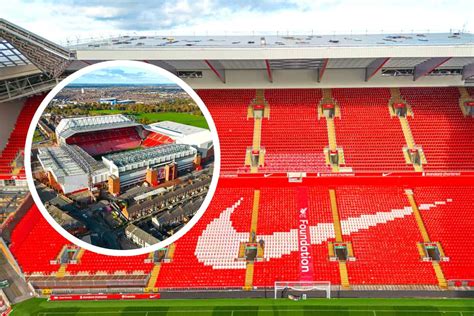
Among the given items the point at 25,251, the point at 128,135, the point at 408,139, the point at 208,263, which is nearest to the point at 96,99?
the point at 128,135

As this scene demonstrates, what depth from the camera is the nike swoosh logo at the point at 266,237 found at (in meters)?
11.7

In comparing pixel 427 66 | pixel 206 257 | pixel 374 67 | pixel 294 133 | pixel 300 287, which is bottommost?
pixel 300 287

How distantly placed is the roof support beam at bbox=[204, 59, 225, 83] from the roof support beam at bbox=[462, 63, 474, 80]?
9.53 metres

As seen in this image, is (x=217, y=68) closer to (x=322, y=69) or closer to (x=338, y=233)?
(x=322, y=69)

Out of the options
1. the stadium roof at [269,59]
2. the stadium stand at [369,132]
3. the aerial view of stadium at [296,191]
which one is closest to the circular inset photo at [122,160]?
the aerial view of stadium at [296,191]

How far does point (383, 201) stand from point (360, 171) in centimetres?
143

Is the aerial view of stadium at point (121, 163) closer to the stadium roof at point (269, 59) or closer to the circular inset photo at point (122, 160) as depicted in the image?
the circular inset photo at point (122, 160)

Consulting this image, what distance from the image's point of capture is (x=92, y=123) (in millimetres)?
2410

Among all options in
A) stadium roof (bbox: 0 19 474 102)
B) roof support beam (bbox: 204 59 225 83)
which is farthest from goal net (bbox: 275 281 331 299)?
Answer: roof support beam (bbox: 204 59 225 83)

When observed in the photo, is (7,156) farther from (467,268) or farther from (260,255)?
(467,268)

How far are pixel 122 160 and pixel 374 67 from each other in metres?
13.9

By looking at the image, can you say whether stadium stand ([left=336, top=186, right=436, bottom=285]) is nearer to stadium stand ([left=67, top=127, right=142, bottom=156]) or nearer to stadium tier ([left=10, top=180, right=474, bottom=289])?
stadium tier ([left=10, top=180, right=474, bottom=289])

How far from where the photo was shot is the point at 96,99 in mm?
2346

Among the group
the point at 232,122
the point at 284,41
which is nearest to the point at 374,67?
the point at 284,41
